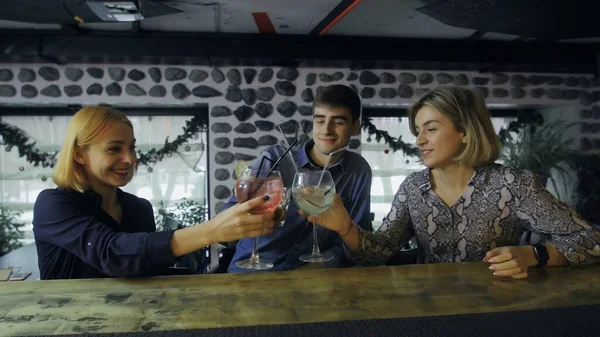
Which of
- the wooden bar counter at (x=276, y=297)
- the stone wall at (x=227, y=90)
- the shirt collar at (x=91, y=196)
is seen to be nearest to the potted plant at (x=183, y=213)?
the stone wall at (x=227, y=90)

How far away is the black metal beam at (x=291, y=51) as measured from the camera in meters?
4.05

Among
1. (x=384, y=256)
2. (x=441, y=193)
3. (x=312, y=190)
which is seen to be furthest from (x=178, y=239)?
(x=441, y=193)

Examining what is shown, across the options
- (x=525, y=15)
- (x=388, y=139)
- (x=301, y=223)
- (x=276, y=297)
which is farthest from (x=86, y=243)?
(x=388, y=139)

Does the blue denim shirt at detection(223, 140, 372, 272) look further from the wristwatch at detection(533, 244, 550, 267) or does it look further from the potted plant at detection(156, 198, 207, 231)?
the potted plant at detection(156, 198, 207, 231)

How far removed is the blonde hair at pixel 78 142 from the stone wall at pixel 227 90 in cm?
293

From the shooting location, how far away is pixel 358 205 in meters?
2.22

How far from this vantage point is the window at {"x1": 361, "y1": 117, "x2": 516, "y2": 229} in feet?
16.6

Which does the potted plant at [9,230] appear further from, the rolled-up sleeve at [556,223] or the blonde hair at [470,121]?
the rolled-up sleeve at [556,223]

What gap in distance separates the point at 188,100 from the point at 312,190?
3286mm

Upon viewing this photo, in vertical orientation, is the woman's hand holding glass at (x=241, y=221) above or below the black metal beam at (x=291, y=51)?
below

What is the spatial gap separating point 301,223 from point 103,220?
2.95ft

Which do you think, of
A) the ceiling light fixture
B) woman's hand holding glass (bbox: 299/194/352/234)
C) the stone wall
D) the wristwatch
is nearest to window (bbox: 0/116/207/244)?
the stone wall

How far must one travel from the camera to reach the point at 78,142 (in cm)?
154

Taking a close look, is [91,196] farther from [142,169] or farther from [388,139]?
[388,139]
